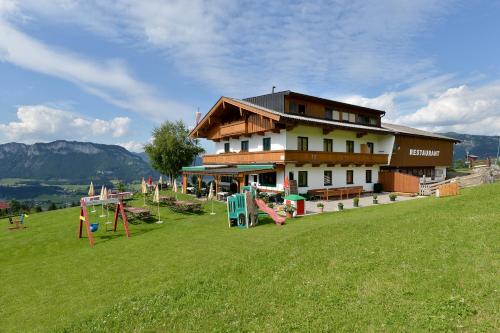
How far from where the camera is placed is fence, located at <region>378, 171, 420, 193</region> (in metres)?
30.7

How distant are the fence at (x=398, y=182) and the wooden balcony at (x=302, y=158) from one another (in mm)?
1680

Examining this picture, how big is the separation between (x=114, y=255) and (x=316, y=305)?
1016 cm

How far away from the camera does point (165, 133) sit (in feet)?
150

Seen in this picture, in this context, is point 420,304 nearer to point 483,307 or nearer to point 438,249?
point 483,307

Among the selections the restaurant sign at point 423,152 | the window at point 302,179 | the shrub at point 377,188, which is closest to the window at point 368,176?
the shrub at point 377,188

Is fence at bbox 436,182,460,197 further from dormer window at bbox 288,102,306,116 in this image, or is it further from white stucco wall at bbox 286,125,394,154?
dormer window at bbox 288,102,306,116

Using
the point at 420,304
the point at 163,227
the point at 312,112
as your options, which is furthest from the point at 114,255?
the point at 312,112

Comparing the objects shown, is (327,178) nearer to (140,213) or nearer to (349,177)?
(349,177)

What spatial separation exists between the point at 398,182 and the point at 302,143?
41.3 ft

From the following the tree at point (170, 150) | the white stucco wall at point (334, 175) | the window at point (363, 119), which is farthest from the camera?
the tree at point (170, 150)

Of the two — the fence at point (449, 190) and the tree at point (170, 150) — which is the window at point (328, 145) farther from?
the tree at point (170, 150)

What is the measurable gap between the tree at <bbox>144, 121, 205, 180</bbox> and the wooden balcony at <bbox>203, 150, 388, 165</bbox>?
39.2 ft

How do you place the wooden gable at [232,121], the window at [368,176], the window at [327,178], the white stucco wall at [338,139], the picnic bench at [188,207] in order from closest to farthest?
the picnic bench at [188,207]
the wooden gable at [232,121]
the white stucco wall at [338,139]
the window at [327,178]
the window at [368,176]

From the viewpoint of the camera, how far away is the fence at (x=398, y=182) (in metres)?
30.7
